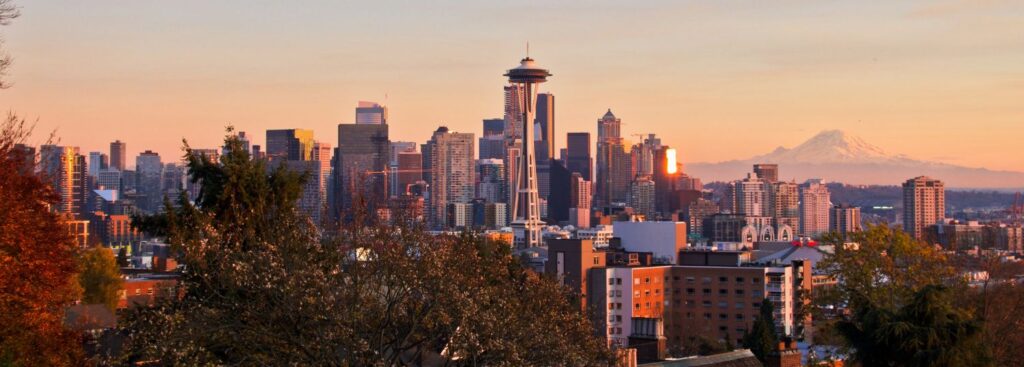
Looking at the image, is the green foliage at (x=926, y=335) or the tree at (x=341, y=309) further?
the green foliage at (x=926, y=335)

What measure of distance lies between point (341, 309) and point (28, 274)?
8.19m

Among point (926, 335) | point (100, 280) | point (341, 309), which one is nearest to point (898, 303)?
point (926, 335)

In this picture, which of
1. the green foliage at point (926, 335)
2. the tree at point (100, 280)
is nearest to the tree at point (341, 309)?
the green foliage at point (926, 335)

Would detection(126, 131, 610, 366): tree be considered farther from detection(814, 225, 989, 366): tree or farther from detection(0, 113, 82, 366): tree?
detection(814, 225, 989, 366): tree

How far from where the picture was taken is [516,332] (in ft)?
63.1

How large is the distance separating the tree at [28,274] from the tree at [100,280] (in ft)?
84.2

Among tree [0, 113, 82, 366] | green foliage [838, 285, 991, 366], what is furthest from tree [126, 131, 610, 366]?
green foliage [838, 285, 991, 366]

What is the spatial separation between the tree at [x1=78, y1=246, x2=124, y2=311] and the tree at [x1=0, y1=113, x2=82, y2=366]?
2566 centimetres

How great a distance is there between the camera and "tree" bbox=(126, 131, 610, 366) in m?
18.2

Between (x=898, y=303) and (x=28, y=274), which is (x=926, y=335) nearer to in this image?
(x=898, y=303)

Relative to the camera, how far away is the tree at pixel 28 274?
23.4 meters

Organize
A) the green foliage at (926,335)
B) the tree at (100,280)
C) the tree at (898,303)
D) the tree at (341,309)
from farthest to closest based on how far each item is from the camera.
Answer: the tree at (100,280), the tree at (898,303), the green foliage at (926,335), the tree at (341,309)

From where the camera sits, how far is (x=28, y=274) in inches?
962

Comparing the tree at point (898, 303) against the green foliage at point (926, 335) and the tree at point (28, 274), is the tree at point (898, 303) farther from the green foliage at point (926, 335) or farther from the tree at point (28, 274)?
the tree at point (28, 274)
